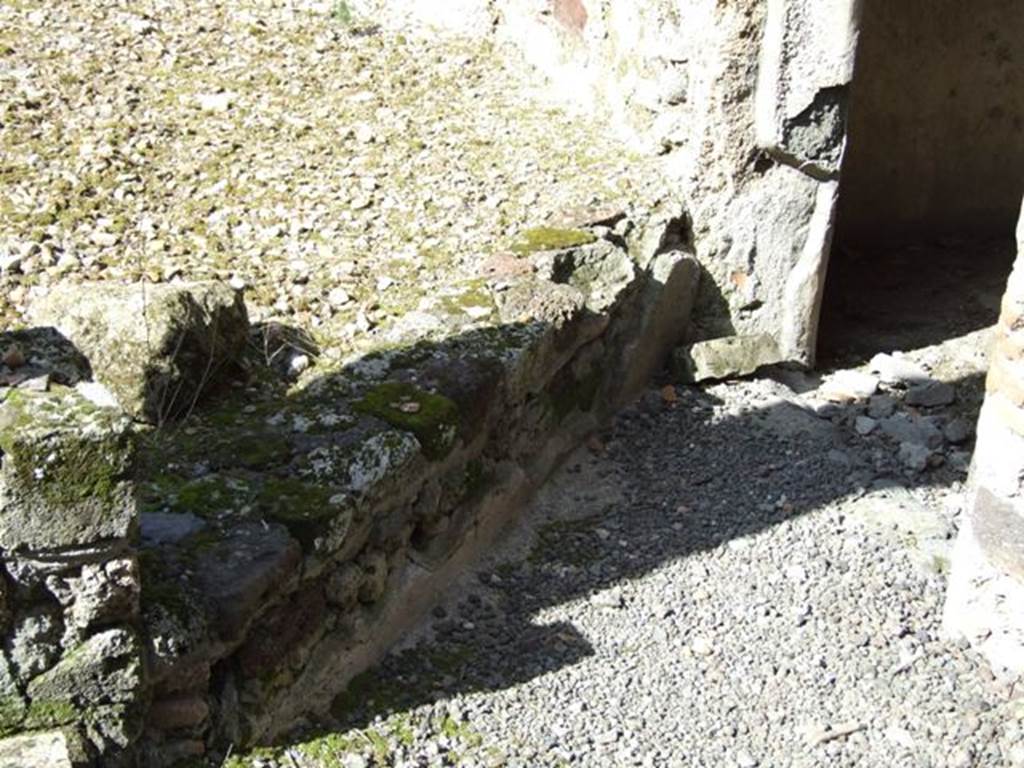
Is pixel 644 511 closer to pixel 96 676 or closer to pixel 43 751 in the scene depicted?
pixel 96 676

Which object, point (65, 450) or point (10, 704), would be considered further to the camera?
point (10, 704)

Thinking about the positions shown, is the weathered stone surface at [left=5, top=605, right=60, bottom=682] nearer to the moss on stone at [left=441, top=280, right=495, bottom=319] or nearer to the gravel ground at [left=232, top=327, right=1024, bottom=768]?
the gravel ground at [left=232, top=327, right=1024, bottom=768]

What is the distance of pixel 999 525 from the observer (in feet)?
11.9

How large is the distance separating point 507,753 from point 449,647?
1.36 feet

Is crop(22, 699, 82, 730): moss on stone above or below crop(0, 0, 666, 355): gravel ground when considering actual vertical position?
below

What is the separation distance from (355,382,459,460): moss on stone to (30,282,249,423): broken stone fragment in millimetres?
430

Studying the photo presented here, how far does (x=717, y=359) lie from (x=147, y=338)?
204 centimetres

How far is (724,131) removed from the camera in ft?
15.4

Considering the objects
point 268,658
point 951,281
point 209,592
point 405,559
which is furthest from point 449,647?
point 951,281

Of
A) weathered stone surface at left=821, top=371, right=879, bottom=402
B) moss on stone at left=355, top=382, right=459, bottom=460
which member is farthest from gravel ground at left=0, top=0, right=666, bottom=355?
weathered stone surface at left=821, top=371, right=879, bottom=402

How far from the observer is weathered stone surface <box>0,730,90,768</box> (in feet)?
8.28

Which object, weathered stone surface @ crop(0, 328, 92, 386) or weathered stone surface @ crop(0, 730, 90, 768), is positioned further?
weathered stone surface @ crop(0, 328, 92, 386)

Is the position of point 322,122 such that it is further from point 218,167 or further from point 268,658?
point 268,658

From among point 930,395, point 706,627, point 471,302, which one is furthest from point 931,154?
point 706,627
